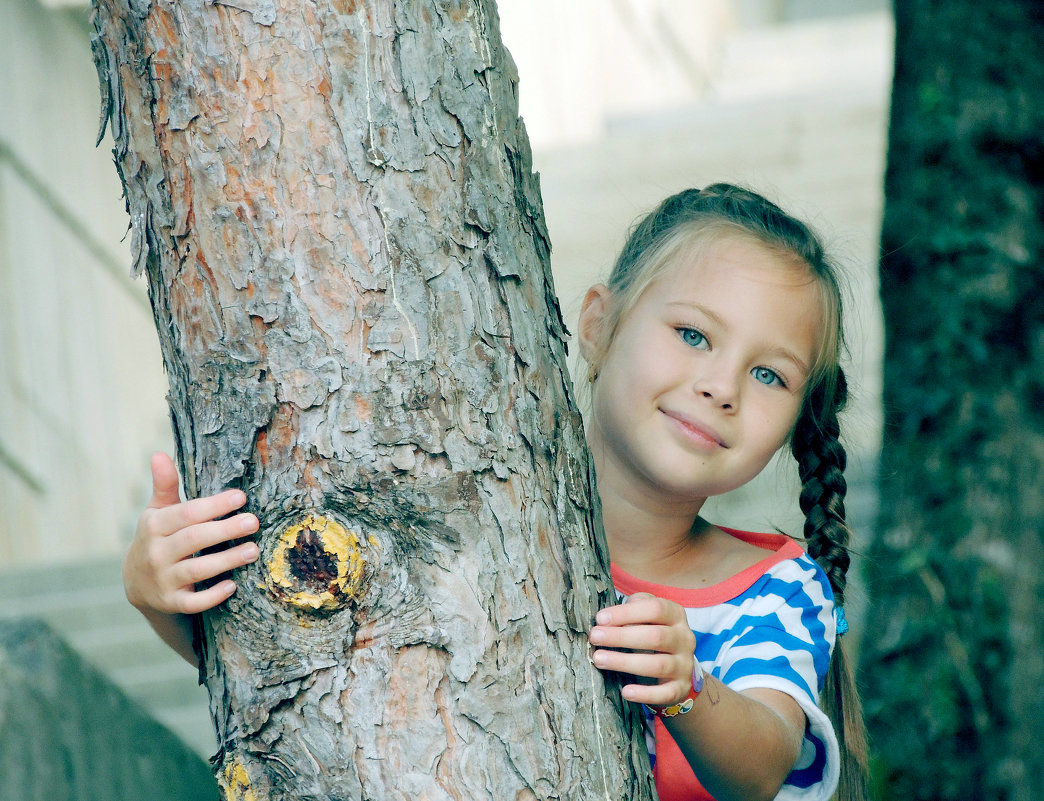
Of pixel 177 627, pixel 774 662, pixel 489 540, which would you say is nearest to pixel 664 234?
pixel 774 662

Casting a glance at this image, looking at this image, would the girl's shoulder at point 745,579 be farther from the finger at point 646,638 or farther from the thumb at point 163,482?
the thumb at point 163,482

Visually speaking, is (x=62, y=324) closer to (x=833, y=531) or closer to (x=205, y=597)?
(x=833, y=531)

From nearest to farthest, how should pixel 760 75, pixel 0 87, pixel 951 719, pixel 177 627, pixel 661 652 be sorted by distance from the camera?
pixel 661 652 → pixel 177 627 → pixel 951 719 → pixel 0 87 → pixel 760 75

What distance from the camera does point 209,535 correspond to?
1.24 meters

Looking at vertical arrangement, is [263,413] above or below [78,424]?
above

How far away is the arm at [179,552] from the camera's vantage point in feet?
4.05

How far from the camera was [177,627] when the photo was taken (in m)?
1.54

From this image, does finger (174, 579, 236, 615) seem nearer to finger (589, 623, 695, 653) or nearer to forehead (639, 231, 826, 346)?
finger (589, 623, 695, 653)

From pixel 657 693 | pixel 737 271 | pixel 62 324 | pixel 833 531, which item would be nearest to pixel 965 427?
pixel 833 531

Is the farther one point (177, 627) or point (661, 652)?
point (177, 627)

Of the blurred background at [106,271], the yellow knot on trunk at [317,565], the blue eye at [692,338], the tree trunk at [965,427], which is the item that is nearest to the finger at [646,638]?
the yellow knot on trunk at [317,565]

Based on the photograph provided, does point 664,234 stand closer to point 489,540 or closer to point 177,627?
point 489,540

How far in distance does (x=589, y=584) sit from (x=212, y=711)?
18.5 inches

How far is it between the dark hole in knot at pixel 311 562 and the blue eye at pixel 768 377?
0.89 m
